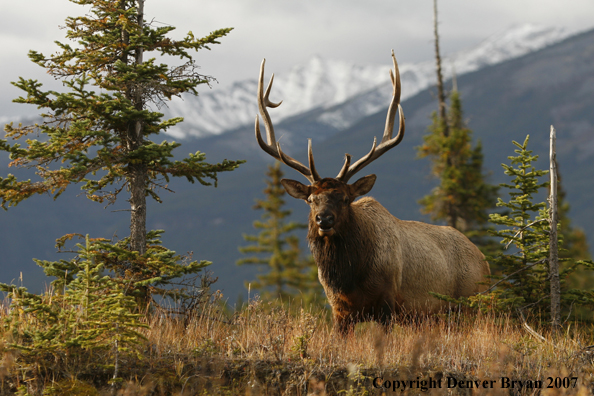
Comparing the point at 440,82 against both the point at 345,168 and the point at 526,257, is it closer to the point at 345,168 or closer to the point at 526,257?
the point at 526,257

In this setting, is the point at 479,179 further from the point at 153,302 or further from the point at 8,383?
the point at 8,383

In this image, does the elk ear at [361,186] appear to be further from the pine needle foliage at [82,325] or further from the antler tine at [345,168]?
the pine needle foliage at [82,325]

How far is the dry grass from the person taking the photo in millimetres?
5773

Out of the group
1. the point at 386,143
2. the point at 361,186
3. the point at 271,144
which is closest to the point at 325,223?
the point at 361,186

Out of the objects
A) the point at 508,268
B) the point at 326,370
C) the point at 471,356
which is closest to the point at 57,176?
the point at 326,370

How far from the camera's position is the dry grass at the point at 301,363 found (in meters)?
5.77

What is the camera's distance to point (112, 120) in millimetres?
8664

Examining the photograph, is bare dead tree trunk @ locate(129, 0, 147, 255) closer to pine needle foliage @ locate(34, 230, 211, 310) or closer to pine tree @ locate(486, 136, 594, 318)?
pine needle foliage @ locate(34, 230, 211, 310)

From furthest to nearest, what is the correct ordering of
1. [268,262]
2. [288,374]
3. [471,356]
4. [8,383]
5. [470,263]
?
[268,262] → [470,263] → [471,356] → [288,374] → [8,383]

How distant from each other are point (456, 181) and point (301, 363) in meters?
22.9

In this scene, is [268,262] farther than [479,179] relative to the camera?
Yes

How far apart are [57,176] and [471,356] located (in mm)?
5987

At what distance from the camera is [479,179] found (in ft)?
93.3

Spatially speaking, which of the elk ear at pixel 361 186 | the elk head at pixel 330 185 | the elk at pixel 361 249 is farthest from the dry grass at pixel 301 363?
the elk ear at pixel 361 186
